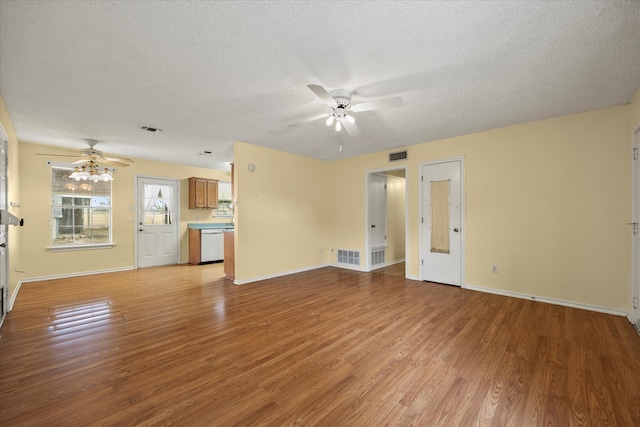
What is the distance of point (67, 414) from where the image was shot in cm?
162

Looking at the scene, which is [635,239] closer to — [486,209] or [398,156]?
[486,209]

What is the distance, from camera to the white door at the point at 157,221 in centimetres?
627

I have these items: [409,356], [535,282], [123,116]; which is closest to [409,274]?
[535,282]

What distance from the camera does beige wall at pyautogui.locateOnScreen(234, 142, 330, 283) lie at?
4809 mm

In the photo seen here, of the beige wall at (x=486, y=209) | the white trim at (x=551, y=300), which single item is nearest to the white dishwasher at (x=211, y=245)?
the beige wall at (x=486, y=209)

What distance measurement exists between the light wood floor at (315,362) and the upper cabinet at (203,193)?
11.4 feet

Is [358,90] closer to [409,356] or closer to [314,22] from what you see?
[314,22]

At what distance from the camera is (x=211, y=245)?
6.86m

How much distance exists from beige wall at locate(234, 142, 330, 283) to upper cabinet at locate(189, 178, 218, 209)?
9.07 ft

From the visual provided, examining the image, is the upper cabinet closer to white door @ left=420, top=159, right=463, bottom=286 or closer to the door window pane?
white door @ left=420, top=159, right=463, bottom=286

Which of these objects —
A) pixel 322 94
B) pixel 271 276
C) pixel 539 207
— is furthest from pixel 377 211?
pixel 322 94

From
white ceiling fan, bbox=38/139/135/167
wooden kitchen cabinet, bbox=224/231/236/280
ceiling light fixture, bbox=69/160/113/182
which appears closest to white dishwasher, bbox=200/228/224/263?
wooden kitchen cabinet, bbox=224/231/236/280

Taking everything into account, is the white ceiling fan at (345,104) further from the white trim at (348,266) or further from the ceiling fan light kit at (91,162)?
the ceiling fan light kit at (91,162)

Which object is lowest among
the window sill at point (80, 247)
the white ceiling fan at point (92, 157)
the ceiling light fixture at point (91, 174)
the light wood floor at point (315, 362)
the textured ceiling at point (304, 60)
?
the light wood floor at point (315, 362)
